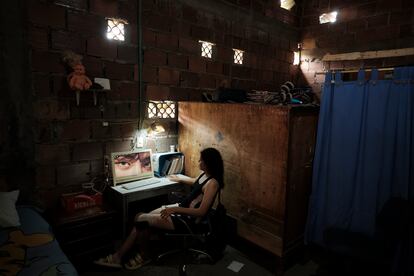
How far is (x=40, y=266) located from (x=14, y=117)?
4.59 feet

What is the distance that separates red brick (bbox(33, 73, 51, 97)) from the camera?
2.48m

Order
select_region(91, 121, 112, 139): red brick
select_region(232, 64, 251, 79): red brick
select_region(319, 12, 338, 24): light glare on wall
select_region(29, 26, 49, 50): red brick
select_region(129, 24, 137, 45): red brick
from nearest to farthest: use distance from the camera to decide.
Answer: select_region(29, 26, 49, 50): red brick < select_region(91, 121, 112, 139): red brick < select_region(129, 24, 137, 45): red brick < select_region(232, 64, 251, 79): red brick < select_region(319, 12, 338, 24): light glare on wall

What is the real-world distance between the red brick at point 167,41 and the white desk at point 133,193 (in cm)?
162

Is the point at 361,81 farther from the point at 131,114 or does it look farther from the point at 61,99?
the point at 61,99

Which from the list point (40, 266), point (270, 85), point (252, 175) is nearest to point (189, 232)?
point (252, 175)

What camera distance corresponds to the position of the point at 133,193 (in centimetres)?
269

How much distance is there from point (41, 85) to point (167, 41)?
4.86 ft

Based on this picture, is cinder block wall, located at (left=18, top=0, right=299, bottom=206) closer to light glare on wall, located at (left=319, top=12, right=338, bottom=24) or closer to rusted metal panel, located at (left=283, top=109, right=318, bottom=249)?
light glare on wall, located at (left=319, top=12, right=338, bottom=24)

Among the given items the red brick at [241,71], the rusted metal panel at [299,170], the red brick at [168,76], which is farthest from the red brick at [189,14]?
the rusted metal panel at [299,170]

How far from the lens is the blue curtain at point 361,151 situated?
2311 millimetres

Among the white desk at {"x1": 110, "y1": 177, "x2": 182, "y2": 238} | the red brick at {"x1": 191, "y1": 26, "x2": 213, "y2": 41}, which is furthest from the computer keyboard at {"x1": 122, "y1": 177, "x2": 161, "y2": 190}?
the red brick at {"x1": 191, "y1": 26, "x2": 213, "y2": 41}

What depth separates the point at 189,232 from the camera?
245cm

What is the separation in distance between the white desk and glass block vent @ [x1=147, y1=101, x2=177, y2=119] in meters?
0.84

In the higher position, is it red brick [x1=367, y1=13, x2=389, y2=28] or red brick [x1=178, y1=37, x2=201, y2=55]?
red brick [x1=367, y1=13, x2=389, y2=28]
